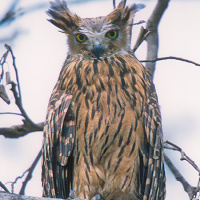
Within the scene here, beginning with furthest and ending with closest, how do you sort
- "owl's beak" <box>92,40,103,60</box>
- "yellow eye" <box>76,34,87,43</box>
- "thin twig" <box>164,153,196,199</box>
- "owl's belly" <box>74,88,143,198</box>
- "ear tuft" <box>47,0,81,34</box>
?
1. "ear tuft" <box>47,0,81,34</box>
2. "yellow eye" <box>76,34,87,43</box>
3. "owl's beak" <box>92,40,103,60</box>
4. "thin twig" <box>164,153,196,199</box>
5. "owl's belly" <box>74,88,143,198</box>

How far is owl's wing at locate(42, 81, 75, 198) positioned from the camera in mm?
3840

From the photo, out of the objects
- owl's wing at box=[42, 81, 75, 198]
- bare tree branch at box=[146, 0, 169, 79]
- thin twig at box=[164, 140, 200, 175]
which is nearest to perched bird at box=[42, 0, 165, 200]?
owl's wing at box=[42, 81, 75, 198]

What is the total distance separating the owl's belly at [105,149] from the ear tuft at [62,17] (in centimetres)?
97

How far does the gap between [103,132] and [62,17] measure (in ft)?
4.27

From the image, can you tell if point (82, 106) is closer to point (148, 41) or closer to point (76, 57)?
point (76, 57)

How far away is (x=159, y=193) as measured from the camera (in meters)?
4.08

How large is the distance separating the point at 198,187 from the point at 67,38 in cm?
194

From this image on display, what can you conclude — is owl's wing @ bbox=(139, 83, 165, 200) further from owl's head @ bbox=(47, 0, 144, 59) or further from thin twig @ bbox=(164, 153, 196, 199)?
owl's head @ bbox=(47, 0, 144, 59)

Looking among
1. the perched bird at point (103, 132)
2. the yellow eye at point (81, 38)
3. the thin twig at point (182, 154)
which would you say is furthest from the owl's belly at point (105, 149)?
the yellow eye at point (81, 38)

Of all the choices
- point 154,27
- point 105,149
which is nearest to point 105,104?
point 105,149

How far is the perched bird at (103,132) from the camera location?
380 centimetres

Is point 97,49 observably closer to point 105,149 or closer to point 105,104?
point 105,104

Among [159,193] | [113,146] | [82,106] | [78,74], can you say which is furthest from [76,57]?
[159,193]

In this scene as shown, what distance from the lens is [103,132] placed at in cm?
380
